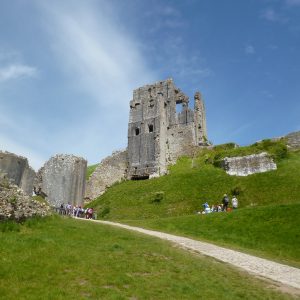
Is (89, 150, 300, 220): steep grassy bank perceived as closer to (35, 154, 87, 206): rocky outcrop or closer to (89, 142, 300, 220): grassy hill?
(89, 142, 300, 220): grassy hill

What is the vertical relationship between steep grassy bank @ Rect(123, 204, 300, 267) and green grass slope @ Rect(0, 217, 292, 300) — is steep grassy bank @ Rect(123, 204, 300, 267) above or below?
above

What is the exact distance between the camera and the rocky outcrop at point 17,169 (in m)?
25.6

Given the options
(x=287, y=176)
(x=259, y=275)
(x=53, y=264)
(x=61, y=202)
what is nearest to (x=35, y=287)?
(x=53, y=264)

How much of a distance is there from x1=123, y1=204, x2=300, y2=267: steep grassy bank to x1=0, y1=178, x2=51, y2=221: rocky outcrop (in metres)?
8.83

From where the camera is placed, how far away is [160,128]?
A: 52.5 metres

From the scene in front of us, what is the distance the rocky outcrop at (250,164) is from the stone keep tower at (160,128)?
1134 centimetres

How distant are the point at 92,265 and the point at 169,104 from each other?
48252mm

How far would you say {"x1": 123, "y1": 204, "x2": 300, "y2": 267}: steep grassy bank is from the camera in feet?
61.5

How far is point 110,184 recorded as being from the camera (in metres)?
51.8

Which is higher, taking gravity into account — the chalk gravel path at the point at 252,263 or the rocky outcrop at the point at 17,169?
the rocky outcrop at the point at 17,169

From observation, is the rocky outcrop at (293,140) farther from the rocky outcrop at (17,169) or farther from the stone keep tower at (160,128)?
the rocky outcrop at (17,169)

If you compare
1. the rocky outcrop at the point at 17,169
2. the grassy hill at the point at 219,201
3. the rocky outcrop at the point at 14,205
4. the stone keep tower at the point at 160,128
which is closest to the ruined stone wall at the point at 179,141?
the stone keep tower at the point at 160,128

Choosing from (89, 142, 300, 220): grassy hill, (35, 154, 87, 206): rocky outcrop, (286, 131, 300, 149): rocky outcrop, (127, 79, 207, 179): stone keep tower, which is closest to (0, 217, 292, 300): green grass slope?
(35, 154, 87, 206): rocky outcrop

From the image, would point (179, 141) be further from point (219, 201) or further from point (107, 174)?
point (219, 201)
